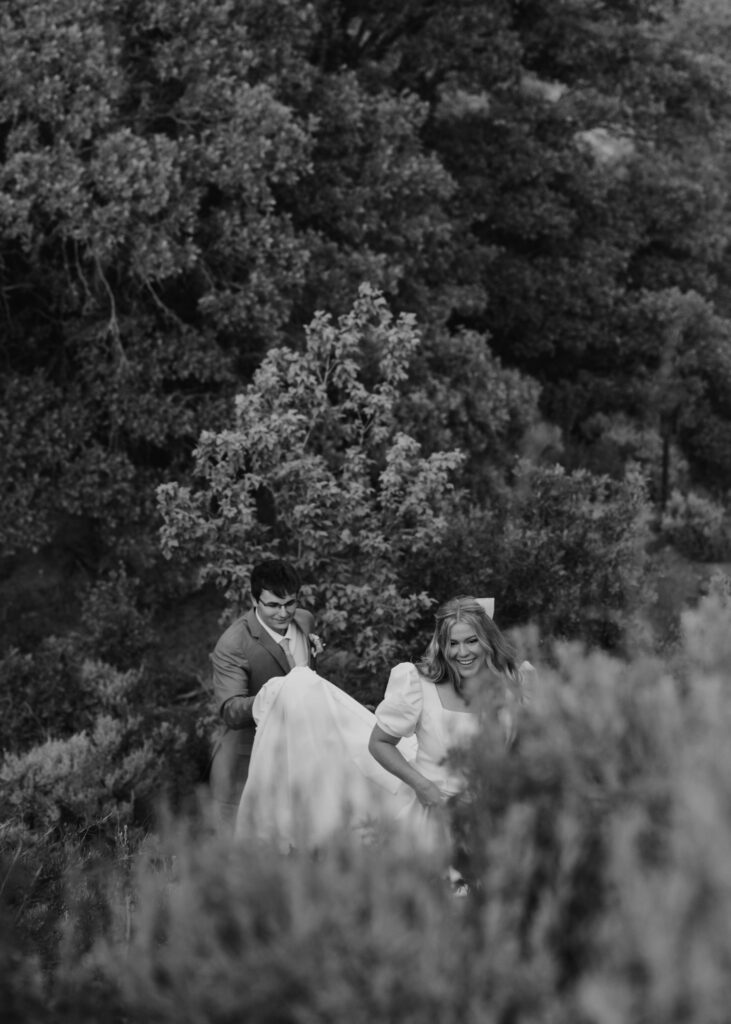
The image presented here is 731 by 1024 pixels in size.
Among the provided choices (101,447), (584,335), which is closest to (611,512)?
(101,447)

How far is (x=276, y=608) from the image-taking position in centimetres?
785

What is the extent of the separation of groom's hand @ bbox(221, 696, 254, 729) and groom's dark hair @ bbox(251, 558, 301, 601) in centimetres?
61

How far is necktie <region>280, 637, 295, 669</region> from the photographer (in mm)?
7992

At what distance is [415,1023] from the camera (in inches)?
128

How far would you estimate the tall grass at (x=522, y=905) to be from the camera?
310 centimetres

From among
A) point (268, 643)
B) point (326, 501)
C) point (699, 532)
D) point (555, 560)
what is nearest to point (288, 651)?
point (268, 643)

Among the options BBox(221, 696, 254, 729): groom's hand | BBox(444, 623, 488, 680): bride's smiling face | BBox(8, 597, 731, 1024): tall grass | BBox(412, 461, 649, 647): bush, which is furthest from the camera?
BBox(412, 461, 649, 647): bush

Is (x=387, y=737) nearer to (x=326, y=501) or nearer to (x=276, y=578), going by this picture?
(x=276, y=578)

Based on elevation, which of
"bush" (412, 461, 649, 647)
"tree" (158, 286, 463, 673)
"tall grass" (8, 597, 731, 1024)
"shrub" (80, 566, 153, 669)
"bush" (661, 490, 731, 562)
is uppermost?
"tall grass" (8, 597, 731, 1024)

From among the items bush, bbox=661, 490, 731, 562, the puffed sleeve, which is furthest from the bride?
bush, bbox=661, 490, 731, 562

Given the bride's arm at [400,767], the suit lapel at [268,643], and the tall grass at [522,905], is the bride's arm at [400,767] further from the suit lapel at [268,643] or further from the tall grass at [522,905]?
the tall grass at [522,905]

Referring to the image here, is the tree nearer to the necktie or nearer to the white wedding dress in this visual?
the necktie

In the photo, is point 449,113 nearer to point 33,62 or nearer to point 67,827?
point 33,62

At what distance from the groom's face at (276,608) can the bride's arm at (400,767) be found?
1667mm
